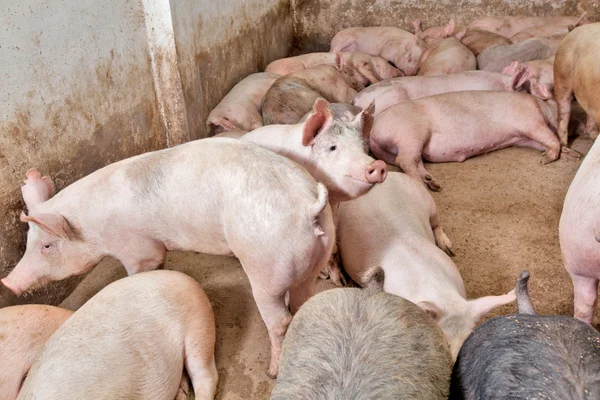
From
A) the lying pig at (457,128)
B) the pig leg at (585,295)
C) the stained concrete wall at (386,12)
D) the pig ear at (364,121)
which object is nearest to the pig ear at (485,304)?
the pig leg at (585,295)

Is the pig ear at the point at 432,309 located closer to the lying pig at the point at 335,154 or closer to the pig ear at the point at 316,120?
the lying pig at the point at 335,154

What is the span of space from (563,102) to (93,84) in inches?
143

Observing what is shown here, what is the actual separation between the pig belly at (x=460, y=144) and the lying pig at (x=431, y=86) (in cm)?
64

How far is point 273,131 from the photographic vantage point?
3211 mm

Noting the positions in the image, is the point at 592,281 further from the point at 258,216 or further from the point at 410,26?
the point at 410,26

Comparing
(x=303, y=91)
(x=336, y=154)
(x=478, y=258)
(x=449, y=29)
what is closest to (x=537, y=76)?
(x=449, y=29)

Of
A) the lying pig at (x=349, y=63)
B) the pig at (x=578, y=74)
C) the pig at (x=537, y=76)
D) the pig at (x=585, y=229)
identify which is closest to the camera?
the pig at (x=585, y=229)

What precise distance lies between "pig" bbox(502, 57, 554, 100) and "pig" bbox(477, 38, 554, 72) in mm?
357

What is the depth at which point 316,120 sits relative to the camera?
2781 mm

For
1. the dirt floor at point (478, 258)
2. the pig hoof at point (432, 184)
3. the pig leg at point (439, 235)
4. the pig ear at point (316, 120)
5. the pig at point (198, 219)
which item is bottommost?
the dirt floor at point (478, 258)

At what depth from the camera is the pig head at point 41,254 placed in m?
2.82

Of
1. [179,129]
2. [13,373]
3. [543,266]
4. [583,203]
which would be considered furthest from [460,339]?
[179,129]

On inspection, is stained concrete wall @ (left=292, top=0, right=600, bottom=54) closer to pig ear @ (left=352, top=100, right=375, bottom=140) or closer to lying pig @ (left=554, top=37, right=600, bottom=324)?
pig ear @ (left=352, top=100, right=375, bottom=140)

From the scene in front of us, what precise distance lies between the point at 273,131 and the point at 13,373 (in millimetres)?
1756
